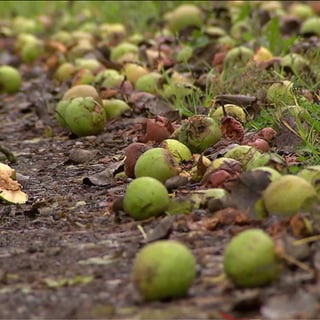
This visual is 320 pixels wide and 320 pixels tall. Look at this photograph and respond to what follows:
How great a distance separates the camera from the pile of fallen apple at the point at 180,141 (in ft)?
8.72

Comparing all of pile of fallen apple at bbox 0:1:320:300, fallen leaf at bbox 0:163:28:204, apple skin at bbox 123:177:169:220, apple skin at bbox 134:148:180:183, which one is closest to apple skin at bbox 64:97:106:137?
pile of fallen apple at bbox 0:1:320:300

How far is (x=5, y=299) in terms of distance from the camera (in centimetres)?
285

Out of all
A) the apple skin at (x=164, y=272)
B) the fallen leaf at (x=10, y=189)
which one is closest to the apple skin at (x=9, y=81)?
the fallen leaf at (x=10, y=189)

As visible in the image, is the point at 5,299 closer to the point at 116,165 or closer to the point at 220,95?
the point at 116,165

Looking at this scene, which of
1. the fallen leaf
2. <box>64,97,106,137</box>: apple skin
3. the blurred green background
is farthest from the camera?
the blurred green background

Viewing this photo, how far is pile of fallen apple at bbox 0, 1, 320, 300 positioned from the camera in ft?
8.72

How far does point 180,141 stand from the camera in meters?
4.30

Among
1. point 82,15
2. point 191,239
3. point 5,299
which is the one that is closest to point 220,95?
point 191,239

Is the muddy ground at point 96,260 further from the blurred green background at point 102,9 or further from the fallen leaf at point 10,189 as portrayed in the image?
the blurred green background at point 102,9

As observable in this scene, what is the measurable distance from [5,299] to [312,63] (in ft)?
11.6

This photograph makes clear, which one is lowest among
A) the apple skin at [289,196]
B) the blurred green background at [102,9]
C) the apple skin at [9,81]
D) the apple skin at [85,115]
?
the apple skin at [289,196]

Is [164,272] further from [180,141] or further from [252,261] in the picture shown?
[180,141]

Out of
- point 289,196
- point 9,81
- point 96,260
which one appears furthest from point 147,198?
point 9,81

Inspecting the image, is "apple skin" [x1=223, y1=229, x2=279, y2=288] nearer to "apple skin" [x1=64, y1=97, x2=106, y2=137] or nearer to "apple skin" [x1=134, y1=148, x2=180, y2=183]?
"apple skin" [x1=134, y1=148, x2=180, y2=183]
